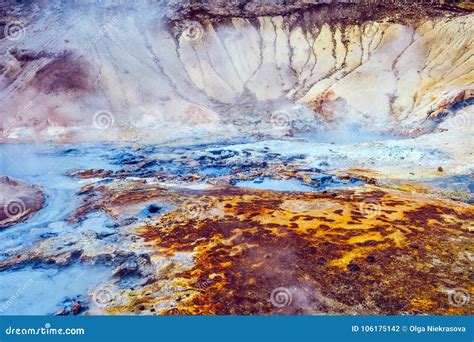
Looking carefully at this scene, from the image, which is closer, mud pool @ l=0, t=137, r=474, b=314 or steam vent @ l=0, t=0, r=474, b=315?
mud pool @ l=0, t=137, r=474, b=314

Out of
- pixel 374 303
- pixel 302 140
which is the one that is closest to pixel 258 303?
pixel 374 303

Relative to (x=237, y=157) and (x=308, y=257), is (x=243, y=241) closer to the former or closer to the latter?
(x=308, y=257)

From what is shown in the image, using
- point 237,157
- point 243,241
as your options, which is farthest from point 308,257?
point 237,157

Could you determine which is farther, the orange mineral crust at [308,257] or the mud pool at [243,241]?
the mud pool at [243,241]

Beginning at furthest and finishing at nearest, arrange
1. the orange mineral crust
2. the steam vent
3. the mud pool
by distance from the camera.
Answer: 1. the steam vent
2. the mud pool
3. the orange mineral crust

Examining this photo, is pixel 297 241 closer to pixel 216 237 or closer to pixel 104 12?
pixel 216 237

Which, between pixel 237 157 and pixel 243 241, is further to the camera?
pixel 237 157
